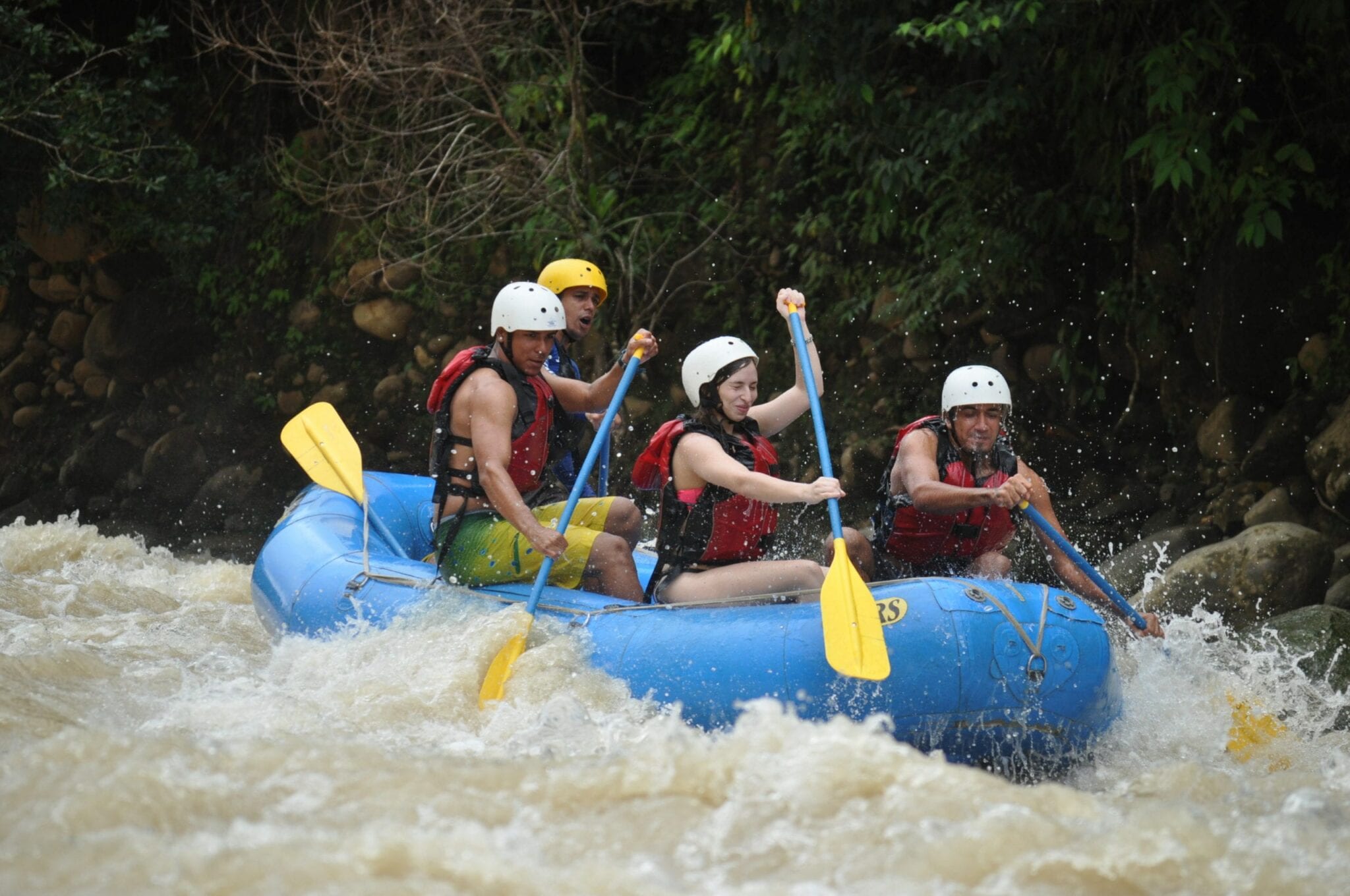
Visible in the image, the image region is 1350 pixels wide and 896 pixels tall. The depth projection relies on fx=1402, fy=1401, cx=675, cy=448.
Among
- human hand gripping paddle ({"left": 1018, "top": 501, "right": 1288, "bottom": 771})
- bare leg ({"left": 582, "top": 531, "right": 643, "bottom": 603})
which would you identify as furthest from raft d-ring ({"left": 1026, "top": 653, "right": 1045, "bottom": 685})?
bare leg ({"left": 582, "top": 531, "right": 643, "bottom": 603})

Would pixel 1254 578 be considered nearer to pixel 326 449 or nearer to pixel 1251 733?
pixel 1251 733

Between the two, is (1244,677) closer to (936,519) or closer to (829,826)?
(936,519)

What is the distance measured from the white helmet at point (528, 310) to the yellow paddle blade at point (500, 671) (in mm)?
1111

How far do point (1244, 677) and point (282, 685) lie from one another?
126 inches

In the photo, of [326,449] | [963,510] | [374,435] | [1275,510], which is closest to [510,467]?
[326,449]

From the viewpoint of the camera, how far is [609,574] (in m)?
4.55

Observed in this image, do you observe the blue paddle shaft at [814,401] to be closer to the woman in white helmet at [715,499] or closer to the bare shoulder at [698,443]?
the woman in white helmet at [715,499]

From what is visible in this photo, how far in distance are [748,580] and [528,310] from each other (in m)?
1.30

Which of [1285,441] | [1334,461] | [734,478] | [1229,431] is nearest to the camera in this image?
[734,478]

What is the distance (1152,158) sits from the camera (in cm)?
607

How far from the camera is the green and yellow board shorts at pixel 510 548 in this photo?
179 inches

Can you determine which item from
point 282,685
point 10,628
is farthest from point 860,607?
point 10,628

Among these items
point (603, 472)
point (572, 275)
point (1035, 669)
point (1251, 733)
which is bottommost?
point (1251, 733)

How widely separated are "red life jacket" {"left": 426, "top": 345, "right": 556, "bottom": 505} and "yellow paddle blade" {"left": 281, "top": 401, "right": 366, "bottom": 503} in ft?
2.51
